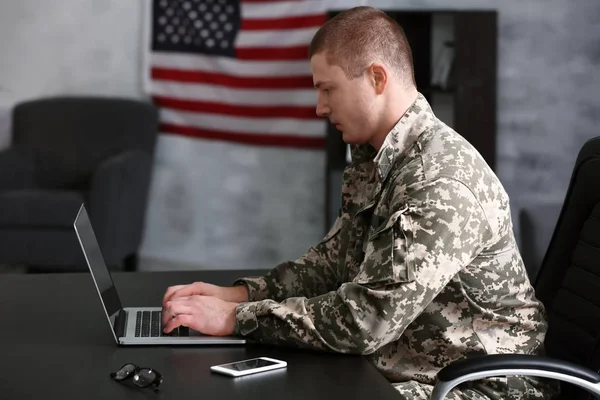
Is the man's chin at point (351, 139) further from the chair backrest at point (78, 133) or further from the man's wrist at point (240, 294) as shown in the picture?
the chair backrest at point (78, 133)

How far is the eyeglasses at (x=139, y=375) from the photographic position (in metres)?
1.47

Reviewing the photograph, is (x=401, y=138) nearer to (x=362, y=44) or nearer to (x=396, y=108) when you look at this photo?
(x=396, y=108)

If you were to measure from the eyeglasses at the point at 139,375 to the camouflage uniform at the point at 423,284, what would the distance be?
10.8 inches

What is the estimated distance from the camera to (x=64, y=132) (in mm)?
5277

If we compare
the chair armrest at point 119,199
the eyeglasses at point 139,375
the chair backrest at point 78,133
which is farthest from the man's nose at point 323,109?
the chair backrest at point 78,133

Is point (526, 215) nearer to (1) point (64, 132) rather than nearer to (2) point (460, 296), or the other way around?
(2) point (460, 296)

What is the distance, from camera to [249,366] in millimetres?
1574

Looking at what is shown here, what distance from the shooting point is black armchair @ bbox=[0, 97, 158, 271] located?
4742 millimetres

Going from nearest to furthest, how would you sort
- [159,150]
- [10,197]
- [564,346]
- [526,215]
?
[564,346] → [526,215] → [10,197] → [159,150]

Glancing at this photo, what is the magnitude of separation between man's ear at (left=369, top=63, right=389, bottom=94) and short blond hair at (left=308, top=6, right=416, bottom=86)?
0.01 meters

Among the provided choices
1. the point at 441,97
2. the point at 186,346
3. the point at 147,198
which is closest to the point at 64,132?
the point at 147,198

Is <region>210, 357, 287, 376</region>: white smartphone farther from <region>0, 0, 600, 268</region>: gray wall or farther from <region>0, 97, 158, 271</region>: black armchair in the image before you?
<region>0, 0, 600, 268</region>: gray wall

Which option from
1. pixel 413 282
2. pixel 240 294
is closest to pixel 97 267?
pixel 240 294

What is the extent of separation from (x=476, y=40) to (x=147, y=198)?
1929 mm
